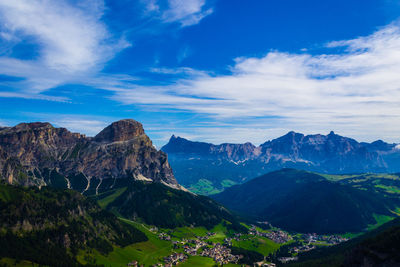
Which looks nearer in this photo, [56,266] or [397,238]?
[397,238]

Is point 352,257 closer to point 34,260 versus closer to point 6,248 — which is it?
point 34,260

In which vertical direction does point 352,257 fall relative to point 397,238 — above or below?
below

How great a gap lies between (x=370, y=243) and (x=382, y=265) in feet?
58.7

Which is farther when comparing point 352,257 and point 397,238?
point 352,257

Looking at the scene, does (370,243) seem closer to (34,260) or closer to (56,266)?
(56,266)

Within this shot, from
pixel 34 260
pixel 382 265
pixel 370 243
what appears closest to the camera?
pixel 382 265

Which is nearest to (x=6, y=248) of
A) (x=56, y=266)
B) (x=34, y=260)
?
(x=34, y=260)

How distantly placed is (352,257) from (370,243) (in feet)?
42.4

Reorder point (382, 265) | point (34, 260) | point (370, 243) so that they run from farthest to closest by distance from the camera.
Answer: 1. point (34, 260)
2. point (370, 243)
3. point (382, 265)

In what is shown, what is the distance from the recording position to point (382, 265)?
472ft

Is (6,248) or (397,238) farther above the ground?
(397,238)

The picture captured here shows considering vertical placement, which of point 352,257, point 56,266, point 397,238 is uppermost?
point 397,238

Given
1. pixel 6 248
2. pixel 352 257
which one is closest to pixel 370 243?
pixel 352 257

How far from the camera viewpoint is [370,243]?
161 meters
